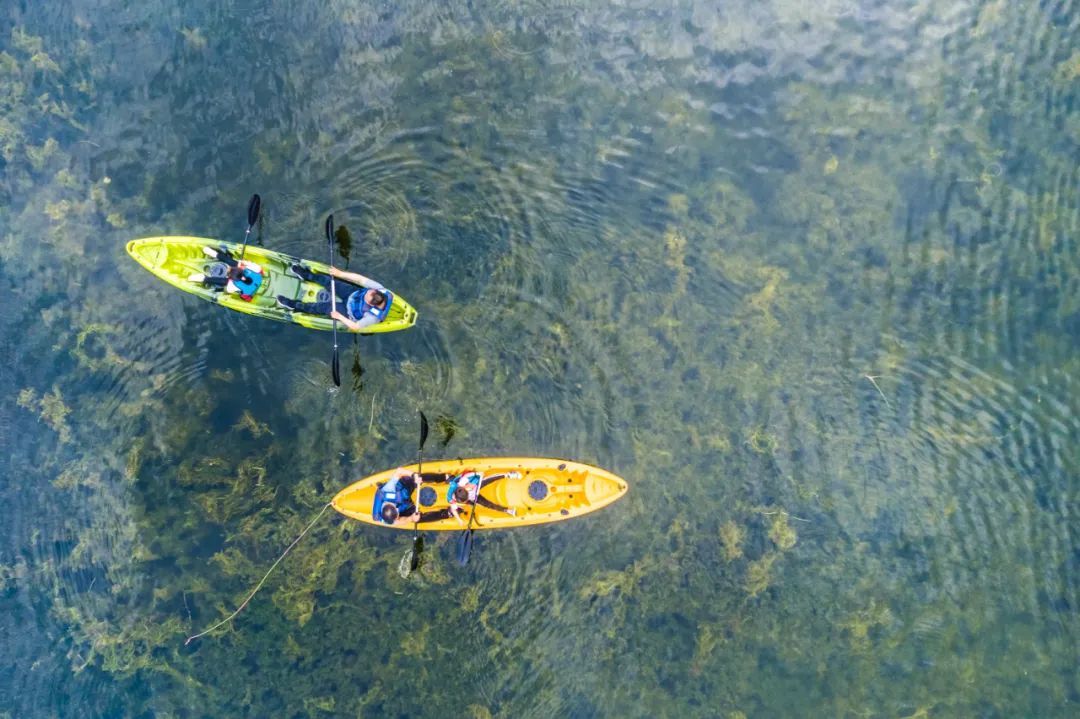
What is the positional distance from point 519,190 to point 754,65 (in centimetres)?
492

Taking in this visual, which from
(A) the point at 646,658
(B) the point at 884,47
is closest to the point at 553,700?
(A) the point at 646,658

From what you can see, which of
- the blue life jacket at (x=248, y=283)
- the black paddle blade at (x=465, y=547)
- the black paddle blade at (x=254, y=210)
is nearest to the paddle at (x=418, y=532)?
the black paddle blade at (x=465, y=547)

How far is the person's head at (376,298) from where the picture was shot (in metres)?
12.4

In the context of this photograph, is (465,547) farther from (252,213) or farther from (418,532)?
(252,213)

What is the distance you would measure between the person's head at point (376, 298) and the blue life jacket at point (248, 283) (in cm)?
189

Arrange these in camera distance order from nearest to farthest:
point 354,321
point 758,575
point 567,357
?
point 354,321 → point 758,575 → point 567,357

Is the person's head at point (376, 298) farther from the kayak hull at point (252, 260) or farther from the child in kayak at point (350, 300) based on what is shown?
the kayak hull at point (252, 260)

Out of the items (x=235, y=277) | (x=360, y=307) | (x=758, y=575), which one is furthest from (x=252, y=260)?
(x=758, y=575)

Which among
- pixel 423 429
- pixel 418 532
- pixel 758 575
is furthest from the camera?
pixel 758 575

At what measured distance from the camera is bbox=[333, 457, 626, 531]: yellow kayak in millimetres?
12484

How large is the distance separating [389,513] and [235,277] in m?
4.82

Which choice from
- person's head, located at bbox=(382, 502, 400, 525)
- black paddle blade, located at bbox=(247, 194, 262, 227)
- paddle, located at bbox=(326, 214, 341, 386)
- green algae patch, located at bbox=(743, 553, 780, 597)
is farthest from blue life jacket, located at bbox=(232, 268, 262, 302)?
green algae patch, located at bbox=(743, 553, 780, 597)

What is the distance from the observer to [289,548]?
42.1 ft

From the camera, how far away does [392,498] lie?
491 inches
